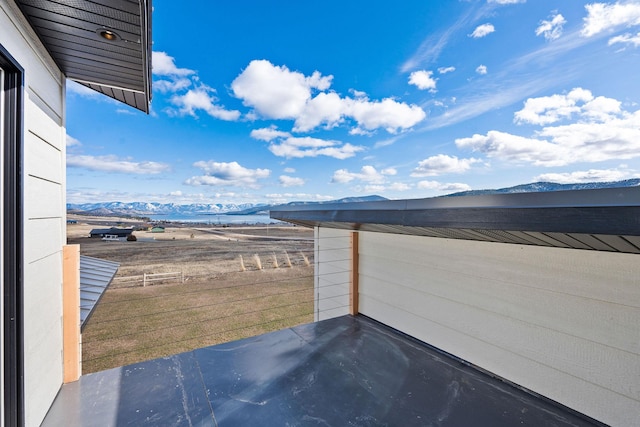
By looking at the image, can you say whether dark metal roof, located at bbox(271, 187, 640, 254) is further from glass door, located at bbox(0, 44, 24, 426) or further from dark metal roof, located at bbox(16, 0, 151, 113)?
glass door, located at bbox(0, 44, 24, 426)

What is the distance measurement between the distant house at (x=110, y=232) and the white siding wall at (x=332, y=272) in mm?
23144

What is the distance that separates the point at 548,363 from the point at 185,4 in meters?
7.53

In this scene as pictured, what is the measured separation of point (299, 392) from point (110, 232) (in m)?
25.3

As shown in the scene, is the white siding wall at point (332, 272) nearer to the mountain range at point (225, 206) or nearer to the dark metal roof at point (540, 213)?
the mountain range at point (225, 206)

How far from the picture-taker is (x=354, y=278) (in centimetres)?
325

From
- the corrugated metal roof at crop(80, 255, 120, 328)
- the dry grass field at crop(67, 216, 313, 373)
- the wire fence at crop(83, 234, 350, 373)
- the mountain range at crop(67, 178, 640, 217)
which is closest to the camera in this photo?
the mountain range at crop(67, 178, 640, 217)

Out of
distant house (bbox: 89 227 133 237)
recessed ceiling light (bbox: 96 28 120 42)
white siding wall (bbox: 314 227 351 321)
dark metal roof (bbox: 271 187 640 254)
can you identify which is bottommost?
distant house (bbox: 89 227 133 237)

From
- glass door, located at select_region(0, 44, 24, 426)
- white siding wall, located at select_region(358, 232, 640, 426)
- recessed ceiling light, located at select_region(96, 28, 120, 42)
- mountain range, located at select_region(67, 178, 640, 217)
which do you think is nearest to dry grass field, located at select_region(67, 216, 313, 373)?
glass door, located at select_region(0, 44, 24, 426)

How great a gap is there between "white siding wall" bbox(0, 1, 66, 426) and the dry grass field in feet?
2.26

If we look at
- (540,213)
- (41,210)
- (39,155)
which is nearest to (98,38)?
(39,155)

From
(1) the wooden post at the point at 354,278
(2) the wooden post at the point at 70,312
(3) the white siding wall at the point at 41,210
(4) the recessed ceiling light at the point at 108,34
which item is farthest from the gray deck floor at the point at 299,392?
(4) the recessed ceiling light at the point at 108,34

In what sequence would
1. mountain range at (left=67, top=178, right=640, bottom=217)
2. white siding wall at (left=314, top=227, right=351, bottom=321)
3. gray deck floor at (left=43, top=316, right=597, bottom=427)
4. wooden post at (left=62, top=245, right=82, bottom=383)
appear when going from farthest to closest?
1. white siding wall at (left=314, top=227, right=351, bottom=321)
2. wooden post at (left=62, top=245, right=82, bottom=383)
3. gray deck floor at (left=43, top=316, right=597, bottom=427)
4. mountain range at (left=67, top=178, right=640, bottom=217)

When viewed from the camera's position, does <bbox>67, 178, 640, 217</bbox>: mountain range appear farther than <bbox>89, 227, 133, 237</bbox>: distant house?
No

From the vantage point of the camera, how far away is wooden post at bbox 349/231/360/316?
10.6 ft
